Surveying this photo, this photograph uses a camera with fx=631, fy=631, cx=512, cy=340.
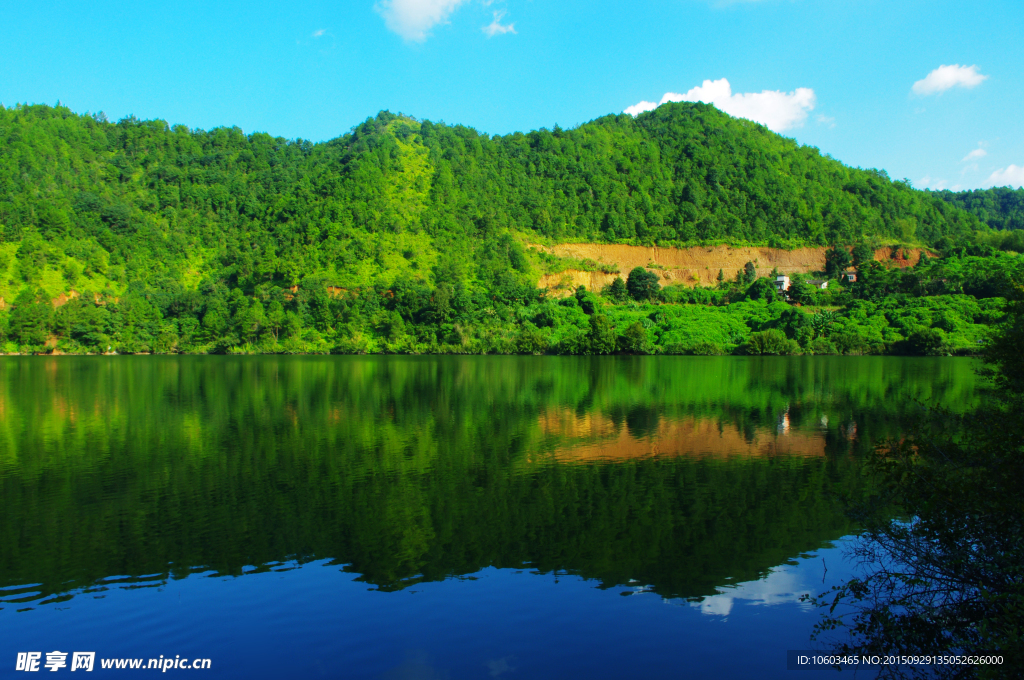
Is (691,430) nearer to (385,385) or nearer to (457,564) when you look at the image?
(457,564)

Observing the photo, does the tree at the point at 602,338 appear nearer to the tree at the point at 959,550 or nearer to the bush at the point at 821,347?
the bush at the point at 821,347

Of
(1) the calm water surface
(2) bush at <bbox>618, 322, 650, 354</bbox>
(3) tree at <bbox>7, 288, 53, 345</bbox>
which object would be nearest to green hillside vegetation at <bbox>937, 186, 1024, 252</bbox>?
(2) bush at <bbox>618, 322, 650, 354</bbox>

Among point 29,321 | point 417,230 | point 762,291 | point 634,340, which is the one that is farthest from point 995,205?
point 29,321

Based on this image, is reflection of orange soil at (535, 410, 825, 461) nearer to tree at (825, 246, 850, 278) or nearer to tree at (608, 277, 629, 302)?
tree at (608, 277, 629, 302)

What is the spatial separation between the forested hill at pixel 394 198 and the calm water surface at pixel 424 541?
268 feet

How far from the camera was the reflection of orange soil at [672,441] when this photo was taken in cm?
1847

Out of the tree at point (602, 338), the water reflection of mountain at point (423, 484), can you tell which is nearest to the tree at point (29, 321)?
the water reflection of mountain at point (423, 484)

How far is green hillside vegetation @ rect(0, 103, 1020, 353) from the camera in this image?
88.6 metres

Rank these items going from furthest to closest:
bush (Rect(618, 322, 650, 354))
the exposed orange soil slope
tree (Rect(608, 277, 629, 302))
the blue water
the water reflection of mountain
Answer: the exposed orange soil slope → tree (Rect(608, 277, 629, 302)) → bush (Rect(618, 322, 650, 354)) → the water reflection of mountain → the blue water

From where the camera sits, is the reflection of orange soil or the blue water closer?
the blue water

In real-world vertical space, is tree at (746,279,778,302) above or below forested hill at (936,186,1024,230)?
below

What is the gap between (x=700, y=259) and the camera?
398 feet

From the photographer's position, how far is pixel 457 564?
1009 centimetres

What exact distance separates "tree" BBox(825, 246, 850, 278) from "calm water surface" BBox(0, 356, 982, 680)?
103641 mm
